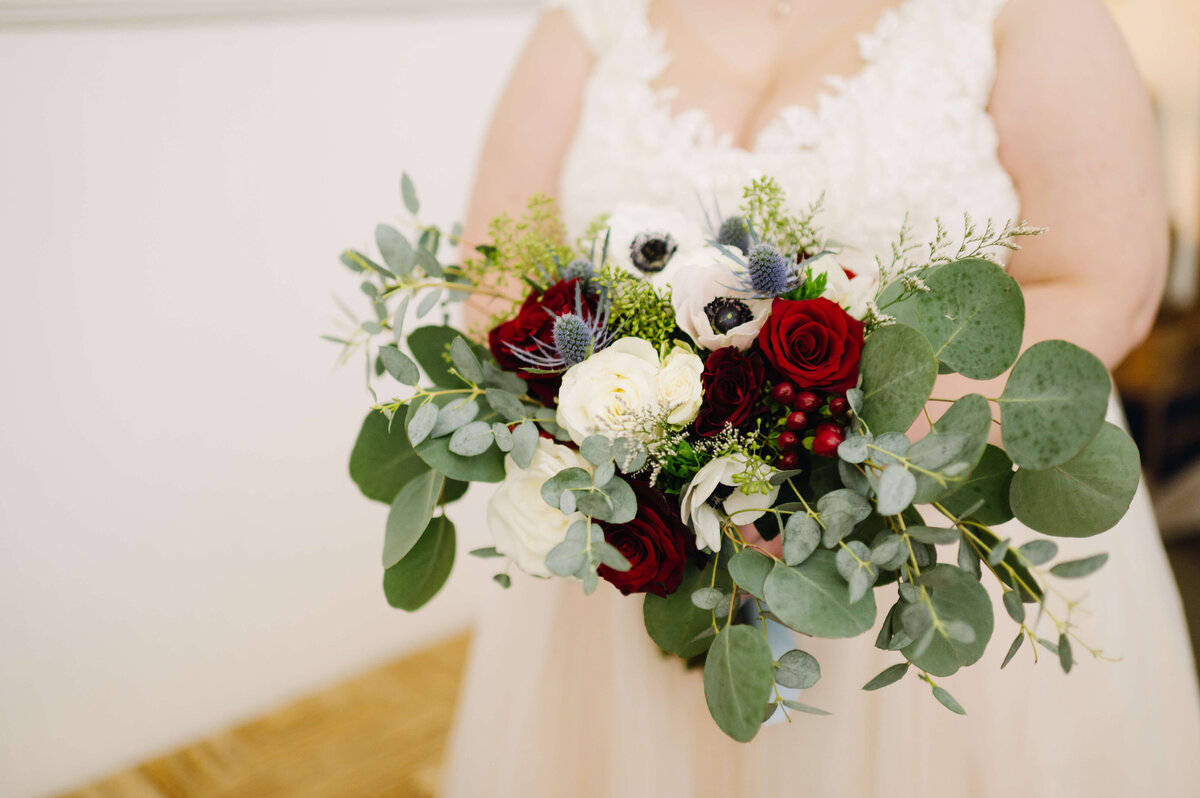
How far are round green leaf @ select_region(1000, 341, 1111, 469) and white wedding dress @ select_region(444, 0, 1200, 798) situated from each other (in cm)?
21

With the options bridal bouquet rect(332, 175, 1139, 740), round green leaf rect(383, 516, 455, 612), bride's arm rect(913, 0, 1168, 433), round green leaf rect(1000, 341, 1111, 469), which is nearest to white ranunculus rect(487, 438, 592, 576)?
bridal bouquet rect(332, 175, 1139, 740)

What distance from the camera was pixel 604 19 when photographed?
113 centimetres

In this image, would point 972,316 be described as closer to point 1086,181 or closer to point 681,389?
point 681,389

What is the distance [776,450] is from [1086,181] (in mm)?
510

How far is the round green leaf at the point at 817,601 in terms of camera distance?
1.69 ft

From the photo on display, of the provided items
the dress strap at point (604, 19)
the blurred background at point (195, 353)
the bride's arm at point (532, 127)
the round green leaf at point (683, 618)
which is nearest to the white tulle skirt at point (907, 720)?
the round green leaf at point (683, 618)

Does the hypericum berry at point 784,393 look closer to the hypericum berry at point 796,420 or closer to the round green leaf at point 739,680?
the hypericum berry at point 796,420

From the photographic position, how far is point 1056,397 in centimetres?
50

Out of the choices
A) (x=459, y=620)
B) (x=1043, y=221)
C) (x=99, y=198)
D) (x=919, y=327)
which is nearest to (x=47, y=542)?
(x=99, y=198)

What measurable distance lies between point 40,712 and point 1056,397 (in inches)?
70.3

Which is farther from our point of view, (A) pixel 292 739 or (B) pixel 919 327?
(A) pixel 292 739

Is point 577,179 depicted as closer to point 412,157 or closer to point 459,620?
point 412,157

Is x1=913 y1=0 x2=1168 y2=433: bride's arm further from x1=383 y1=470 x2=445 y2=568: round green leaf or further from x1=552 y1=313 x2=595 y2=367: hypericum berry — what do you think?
x1=383 y1=470 x2=445 y2=568: round green leaf


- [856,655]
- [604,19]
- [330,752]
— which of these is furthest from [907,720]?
Result: [330,752]
